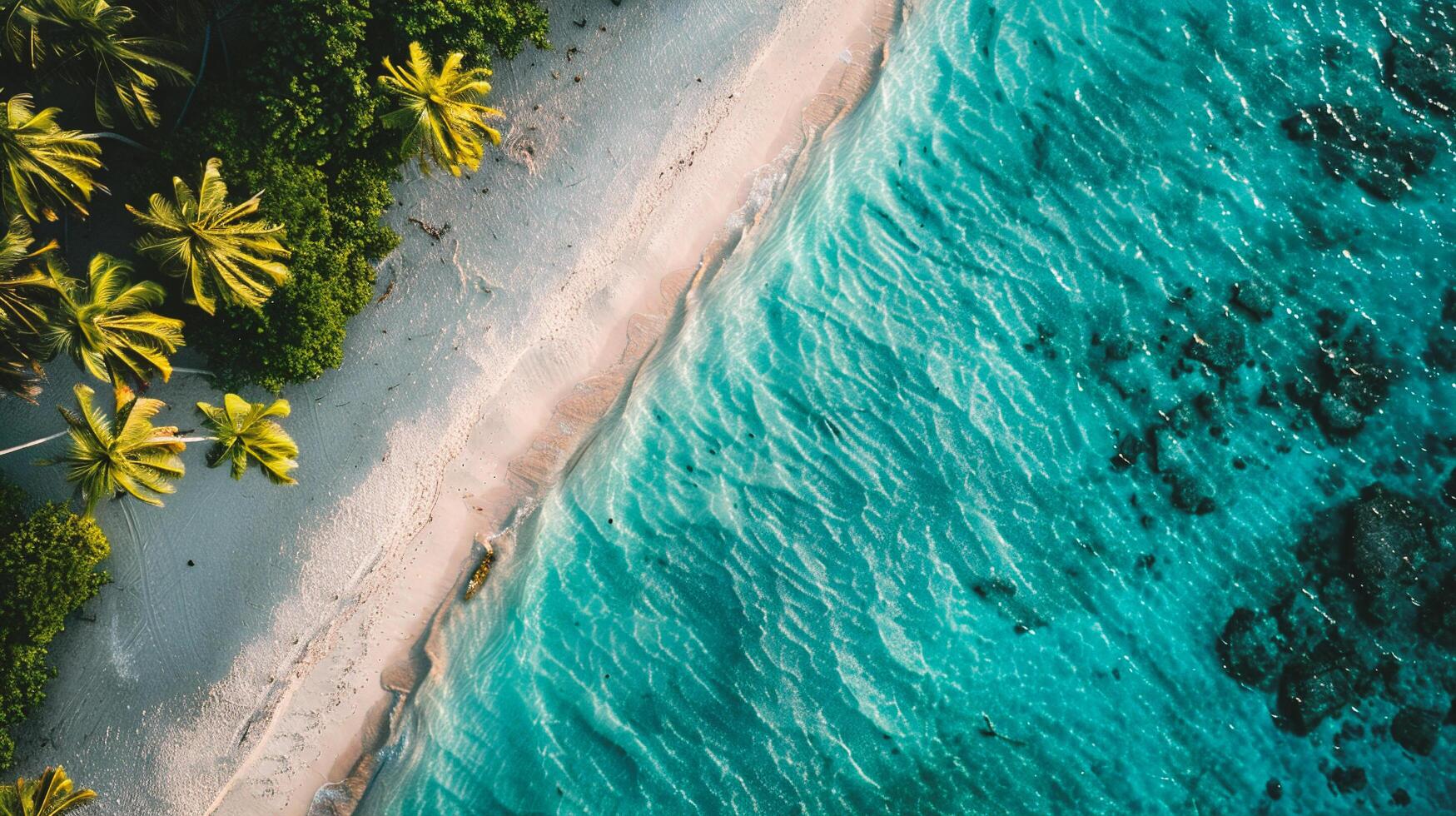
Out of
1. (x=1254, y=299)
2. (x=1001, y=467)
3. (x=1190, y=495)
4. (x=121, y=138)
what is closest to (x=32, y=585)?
(x=121, y=138)

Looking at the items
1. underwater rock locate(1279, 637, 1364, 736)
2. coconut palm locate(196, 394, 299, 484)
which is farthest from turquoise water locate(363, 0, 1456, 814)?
coconut palm locate(196, 394, 299, 484)

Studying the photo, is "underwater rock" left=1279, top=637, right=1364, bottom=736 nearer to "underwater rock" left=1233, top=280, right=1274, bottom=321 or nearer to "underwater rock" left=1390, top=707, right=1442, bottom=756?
"underwater rock" left=1390, top=707, right=1442, bottom=756

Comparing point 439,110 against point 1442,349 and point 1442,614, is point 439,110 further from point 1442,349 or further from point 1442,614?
point 1442,614

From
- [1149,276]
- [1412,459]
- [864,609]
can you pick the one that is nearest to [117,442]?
[864,609]

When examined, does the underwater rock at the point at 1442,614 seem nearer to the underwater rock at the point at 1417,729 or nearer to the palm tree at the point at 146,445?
the underwater rock at the point at 1417,729

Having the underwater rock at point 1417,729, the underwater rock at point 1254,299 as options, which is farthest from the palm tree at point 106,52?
the underwater rock at point 1417,729

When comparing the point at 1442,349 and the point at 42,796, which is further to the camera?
the point at 1442,349

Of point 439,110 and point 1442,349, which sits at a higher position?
point 439,110
